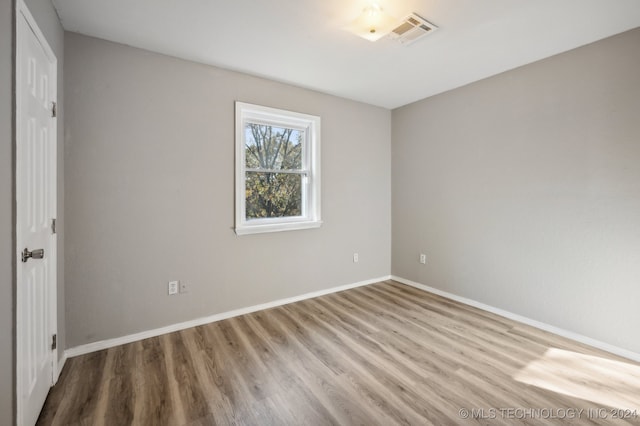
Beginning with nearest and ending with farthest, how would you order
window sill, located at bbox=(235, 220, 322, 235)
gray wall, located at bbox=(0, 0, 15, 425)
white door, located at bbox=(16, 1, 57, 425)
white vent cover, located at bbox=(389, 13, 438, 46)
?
gray wall, located at bbox=(0, 0, 15, 425) → white door, located at bbox=(16, 1, 57, 425) → white vent cover, located at bbox=(389, 13, 438, 46) → window sill, located at bbox=(235, 220, 322, 235)

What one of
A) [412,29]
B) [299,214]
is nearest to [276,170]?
[299,214]

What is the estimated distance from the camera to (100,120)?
233 centimetres

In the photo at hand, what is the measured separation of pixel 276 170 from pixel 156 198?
1276 millimetres

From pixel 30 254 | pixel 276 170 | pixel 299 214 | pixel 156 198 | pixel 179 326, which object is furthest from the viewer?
pixel 299 214

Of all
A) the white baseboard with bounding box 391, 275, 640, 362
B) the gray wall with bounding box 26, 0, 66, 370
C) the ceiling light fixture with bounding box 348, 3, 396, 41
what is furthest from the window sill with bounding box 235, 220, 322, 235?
the ceiling light fixture with bounding box 348, 3, 396, 41

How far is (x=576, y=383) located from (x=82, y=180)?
12.8 ft

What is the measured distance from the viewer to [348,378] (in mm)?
2008

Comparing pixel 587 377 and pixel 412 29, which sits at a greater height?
pixel 412 29

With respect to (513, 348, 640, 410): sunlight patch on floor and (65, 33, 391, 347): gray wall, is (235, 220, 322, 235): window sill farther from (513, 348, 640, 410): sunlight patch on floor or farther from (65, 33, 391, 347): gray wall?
(513, 348, 640, 410): sunlight patch on floor

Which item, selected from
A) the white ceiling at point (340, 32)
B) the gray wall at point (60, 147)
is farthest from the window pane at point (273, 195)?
the gray wall at point (60, 147)

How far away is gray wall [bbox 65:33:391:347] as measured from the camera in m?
2.28

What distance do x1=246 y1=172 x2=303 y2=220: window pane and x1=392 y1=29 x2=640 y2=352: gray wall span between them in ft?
5.57

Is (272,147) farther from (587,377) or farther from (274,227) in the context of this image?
(587,377)

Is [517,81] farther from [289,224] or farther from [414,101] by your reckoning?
[289,224]
